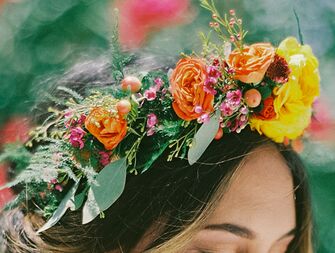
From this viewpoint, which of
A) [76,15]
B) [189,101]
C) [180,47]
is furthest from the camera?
[76,15]

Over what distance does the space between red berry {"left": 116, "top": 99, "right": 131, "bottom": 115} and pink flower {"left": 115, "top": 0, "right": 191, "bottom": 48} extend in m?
0.83

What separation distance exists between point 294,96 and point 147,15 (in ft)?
3.19

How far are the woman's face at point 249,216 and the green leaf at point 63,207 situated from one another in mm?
267

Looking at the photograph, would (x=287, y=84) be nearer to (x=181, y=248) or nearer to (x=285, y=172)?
(x=285, y=172)

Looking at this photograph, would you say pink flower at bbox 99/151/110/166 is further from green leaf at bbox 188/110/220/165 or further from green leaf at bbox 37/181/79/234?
green leaf at bbox 188/110/220/165

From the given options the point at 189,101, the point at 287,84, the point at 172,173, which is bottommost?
the point at 172,173

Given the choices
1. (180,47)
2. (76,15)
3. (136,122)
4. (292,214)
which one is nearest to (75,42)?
(76,15)

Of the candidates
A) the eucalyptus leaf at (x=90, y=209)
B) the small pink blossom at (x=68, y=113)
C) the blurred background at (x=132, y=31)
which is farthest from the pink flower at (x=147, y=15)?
the eucalyptus leaf at (x=90, y=209)

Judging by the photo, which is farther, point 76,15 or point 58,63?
point 76,15

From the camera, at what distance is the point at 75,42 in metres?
2.36

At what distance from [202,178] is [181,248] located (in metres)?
0.15

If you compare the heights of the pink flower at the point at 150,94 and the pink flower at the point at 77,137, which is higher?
the pink flower at the point at 150,94

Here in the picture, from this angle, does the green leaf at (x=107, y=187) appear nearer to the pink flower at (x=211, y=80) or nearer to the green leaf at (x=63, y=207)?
the green leaf at (x=63, y=207)

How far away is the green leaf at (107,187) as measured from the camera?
155 centimetres
